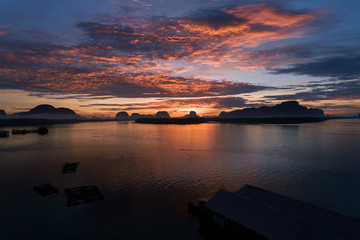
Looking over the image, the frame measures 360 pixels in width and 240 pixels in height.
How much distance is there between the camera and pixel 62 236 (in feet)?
79.0

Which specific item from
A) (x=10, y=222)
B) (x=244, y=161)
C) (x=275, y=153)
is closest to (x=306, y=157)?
(x=275, y=153)

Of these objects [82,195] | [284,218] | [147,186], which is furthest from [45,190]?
[284,218]

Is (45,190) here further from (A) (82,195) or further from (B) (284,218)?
(B) (284,218)

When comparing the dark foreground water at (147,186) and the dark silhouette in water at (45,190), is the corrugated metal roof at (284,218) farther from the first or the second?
the dark silhouette in water at (45,190)

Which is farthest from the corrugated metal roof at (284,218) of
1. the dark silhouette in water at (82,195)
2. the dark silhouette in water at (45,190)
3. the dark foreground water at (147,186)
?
the dark silhouette in water at (45,190)

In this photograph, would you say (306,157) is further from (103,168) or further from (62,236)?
(62,236)

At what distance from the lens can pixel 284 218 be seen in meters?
19.3

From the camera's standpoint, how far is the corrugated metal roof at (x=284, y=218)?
17703 millimetres

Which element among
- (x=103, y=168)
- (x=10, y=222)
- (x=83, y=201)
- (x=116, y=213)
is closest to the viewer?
(x=10, y=222)

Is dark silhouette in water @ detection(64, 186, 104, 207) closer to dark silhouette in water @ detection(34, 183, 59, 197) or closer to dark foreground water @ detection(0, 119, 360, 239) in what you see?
dark foreground water @ detection(0, 119, 360, 239)

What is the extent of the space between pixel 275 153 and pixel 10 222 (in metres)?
68.8

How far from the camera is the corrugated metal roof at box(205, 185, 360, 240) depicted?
17.7 metres

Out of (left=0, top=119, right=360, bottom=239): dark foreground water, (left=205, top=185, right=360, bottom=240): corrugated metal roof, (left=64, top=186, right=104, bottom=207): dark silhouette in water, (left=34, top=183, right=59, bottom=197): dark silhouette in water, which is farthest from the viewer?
(left=34, top=183, right=59, bottom=197): dark silhouette in water

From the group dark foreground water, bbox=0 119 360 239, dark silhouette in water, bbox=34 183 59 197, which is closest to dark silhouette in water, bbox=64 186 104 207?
dark foreground water, bbox=0 119 360 239
